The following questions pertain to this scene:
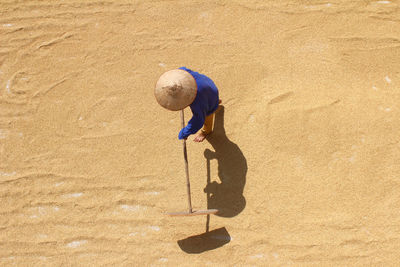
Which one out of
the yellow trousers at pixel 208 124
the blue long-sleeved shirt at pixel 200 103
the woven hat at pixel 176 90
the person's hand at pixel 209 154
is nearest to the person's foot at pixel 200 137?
the yellow trousers at pixel 208 124

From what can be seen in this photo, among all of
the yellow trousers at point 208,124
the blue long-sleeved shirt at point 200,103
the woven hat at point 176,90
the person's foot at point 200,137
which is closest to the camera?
the woven hat at point 176,90

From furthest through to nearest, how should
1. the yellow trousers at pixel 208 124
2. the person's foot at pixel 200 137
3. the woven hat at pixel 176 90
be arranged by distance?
1. the person's foot at pixel 200 137
2. the yellow trousers at pixel 208 124
3. the woven hat at pixel 176 90

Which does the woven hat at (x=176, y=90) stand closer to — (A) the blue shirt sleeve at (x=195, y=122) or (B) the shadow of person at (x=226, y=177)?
(A) the blue shirt sleeve at (x=195, y=122)

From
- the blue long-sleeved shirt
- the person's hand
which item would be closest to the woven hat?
the blue long-sleeved shirt

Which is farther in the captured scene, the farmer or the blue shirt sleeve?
the blue shirt sleeve

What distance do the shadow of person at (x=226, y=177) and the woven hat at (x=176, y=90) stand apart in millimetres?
918

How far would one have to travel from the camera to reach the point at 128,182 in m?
3.12

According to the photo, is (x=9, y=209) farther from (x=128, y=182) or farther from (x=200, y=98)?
(x=200, y=98)

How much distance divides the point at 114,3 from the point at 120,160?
1.72 m

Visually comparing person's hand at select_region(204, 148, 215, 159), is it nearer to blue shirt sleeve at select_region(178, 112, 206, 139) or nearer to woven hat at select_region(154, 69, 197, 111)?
blue shirt sleeve at select_region(178, 112, 206, 139)

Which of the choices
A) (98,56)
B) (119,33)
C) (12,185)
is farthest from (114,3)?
(12,185)

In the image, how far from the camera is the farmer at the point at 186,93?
→ 2.24m

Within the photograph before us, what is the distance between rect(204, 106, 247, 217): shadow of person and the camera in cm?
300

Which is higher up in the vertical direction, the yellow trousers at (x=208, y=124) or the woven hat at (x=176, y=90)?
the woven hat at (x=176, y=90)
